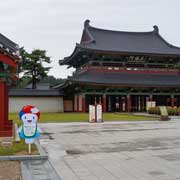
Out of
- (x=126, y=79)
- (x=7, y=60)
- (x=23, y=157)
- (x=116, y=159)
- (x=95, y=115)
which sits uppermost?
(x=126, y=79)

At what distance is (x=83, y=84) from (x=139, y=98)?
738 cm

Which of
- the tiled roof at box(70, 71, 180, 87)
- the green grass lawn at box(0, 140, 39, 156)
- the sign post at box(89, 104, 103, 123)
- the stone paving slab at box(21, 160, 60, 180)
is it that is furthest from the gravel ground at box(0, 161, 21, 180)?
the tiled roof at box(70, 71, 180, 87)

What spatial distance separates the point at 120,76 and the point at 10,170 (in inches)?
1164

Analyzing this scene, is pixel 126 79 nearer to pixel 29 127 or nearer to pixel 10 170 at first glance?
pixel 29 127

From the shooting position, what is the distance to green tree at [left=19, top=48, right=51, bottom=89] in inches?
1877

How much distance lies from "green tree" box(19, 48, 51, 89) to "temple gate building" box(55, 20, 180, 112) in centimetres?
924

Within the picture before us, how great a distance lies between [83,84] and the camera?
3269cm

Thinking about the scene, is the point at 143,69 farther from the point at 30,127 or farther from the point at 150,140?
the point at 30,127

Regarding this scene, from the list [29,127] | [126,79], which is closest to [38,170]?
[29,127]

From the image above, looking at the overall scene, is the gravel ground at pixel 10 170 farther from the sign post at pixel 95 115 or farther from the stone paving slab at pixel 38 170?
the sign post at pixel 95 115

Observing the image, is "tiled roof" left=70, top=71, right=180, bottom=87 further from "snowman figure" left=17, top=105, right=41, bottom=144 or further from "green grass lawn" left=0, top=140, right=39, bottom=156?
"snowman figure" left=17, top=105, right=41, bottom=144

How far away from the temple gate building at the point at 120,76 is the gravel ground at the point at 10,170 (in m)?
24.6

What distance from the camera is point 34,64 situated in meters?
47.7

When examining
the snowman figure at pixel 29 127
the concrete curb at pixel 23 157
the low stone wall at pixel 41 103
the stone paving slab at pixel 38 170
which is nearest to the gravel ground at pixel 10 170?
the stone paving slab at pixel 38 170
